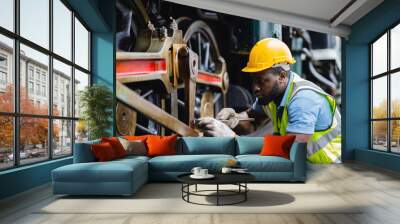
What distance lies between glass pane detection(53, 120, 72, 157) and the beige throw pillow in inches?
43.1

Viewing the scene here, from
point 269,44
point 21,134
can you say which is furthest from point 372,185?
point 21,134

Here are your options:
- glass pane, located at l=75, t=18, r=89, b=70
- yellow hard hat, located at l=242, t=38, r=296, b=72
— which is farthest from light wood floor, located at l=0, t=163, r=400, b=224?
yellow hard hat, located at l=242, t=38, r=296, b=72

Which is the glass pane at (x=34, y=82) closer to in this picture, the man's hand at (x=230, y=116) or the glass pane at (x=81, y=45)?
the glass pane at (x=81, y=45)

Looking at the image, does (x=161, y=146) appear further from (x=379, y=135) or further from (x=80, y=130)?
(x=379, y=135)

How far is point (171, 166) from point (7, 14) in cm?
307

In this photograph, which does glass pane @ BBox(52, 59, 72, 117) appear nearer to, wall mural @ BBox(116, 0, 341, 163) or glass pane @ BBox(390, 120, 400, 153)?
wall mural @ BBox(116, 0, 341, 163)

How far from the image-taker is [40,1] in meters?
6.00

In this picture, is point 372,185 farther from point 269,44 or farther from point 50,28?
point 50,28

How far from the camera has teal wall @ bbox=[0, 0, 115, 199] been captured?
5.66m

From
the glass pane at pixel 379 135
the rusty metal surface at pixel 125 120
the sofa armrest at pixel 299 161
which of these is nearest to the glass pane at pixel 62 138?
the rusty metal surface at pixel 125 120

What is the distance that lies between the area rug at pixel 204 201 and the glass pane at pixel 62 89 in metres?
2.27

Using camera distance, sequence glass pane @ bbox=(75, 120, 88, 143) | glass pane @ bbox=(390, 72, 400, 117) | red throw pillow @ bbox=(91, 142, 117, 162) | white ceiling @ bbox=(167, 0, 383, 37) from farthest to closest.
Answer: white ceiling @ bbox=(167, 0, 383, 37), glass pane @ bbox=(390, 72, 400, 117), glass pane @ bbox=(75, 120, 88, 143), red throw pillow @ bbox=(91, 142, 117, 162)

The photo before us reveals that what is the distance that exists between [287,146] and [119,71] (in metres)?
4.49

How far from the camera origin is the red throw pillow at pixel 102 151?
552cm
